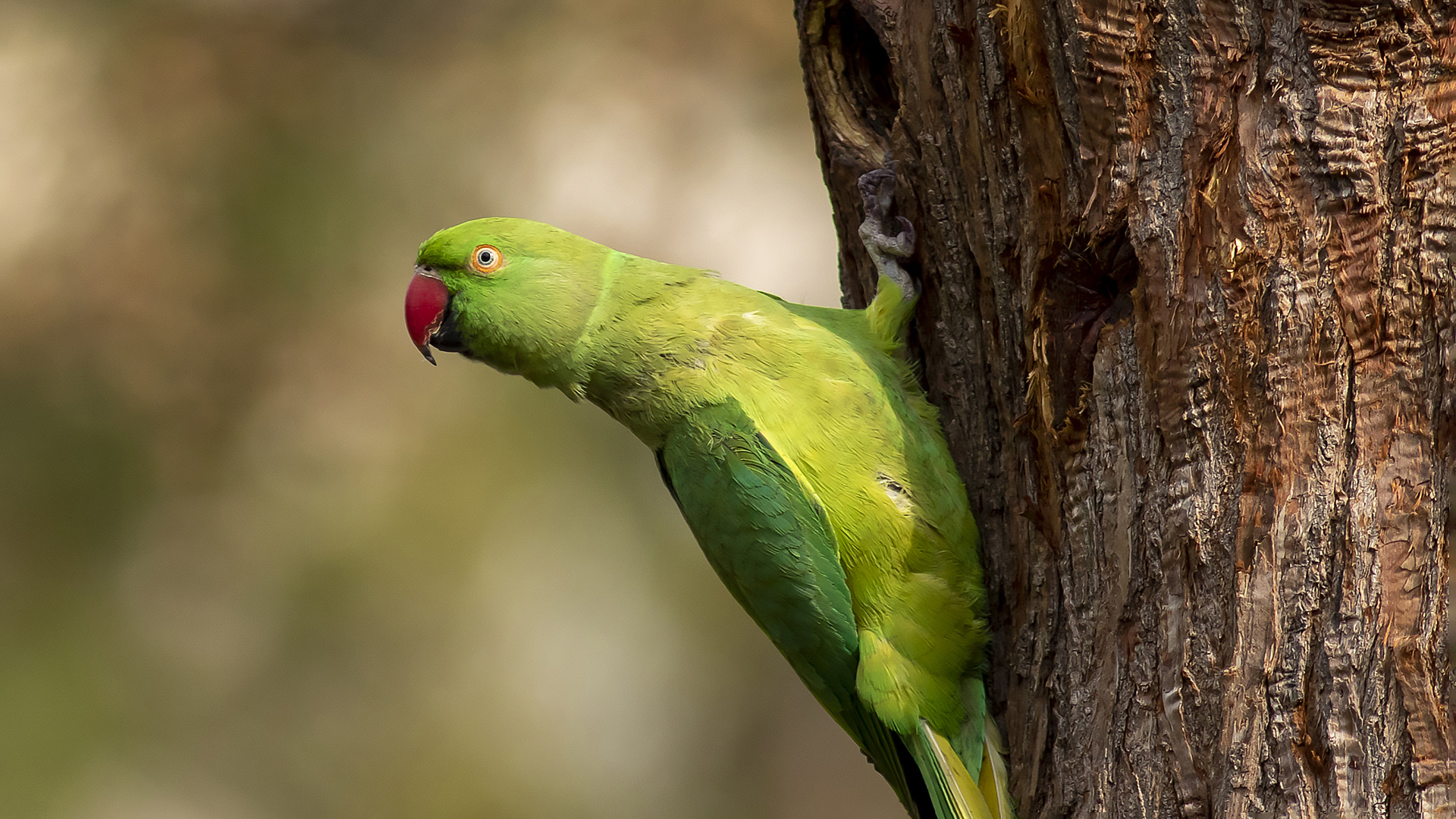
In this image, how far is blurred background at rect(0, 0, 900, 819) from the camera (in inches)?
283

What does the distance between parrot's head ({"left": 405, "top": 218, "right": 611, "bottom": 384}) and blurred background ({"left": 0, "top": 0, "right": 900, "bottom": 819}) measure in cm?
398

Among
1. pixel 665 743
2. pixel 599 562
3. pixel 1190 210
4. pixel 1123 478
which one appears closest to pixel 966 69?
pixel 1190 210

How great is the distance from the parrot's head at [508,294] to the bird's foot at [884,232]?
33.0 inches

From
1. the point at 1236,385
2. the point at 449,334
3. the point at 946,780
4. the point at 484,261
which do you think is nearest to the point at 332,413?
the point at 449,334

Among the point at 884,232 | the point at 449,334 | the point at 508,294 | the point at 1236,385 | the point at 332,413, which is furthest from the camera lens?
the point at 332,413

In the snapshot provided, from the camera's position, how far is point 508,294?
127 inches

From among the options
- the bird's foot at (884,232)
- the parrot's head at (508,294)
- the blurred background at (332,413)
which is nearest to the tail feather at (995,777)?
the bird's foot at (884,232)

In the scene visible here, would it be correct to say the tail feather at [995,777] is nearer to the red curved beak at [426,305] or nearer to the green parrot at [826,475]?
the green parrot at [826,475]

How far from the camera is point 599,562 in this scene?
7.72m

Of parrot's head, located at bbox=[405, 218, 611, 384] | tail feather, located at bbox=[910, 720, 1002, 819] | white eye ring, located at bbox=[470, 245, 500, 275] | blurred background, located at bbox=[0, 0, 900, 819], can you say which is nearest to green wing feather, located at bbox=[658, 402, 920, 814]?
tail feather, located at bbox=[910, 720, 1002, 819]

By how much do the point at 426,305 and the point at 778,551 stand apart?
1339 millimetres

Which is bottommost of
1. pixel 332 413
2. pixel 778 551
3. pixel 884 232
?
pixel 332 413

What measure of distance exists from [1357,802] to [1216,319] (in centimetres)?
85

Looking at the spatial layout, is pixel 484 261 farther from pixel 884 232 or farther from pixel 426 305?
pixel 884 232
